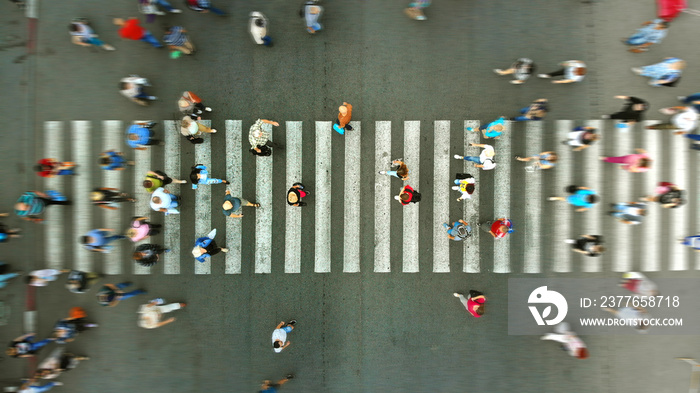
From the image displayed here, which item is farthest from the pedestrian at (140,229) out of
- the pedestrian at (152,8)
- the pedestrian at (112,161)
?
the pedestrian at (152,8)

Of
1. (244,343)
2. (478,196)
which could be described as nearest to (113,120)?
(244,343)

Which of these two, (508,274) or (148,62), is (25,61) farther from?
(508,274)

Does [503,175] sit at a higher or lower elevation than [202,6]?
lower

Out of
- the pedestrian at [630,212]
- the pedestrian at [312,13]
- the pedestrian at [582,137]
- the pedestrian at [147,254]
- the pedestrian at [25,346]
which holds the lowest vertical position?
the pedestrian at [25,346]

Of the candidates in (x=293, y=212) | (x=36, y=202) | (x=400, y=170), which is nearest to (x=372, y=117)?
(x=400, y=170)

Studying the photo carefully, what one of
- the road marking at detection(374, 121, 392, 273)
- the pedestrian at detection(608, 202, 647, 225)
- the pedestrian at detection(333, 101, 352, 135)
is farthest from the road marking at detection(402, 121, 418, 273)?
the pedestrian at detection(608, 202, 647, 225)

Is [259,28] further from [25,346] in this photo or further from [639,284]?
[639,284]

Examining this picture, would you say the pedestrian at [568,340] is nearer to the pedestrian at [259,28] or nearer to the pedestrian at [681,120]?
the pedestrian at [681,120]
